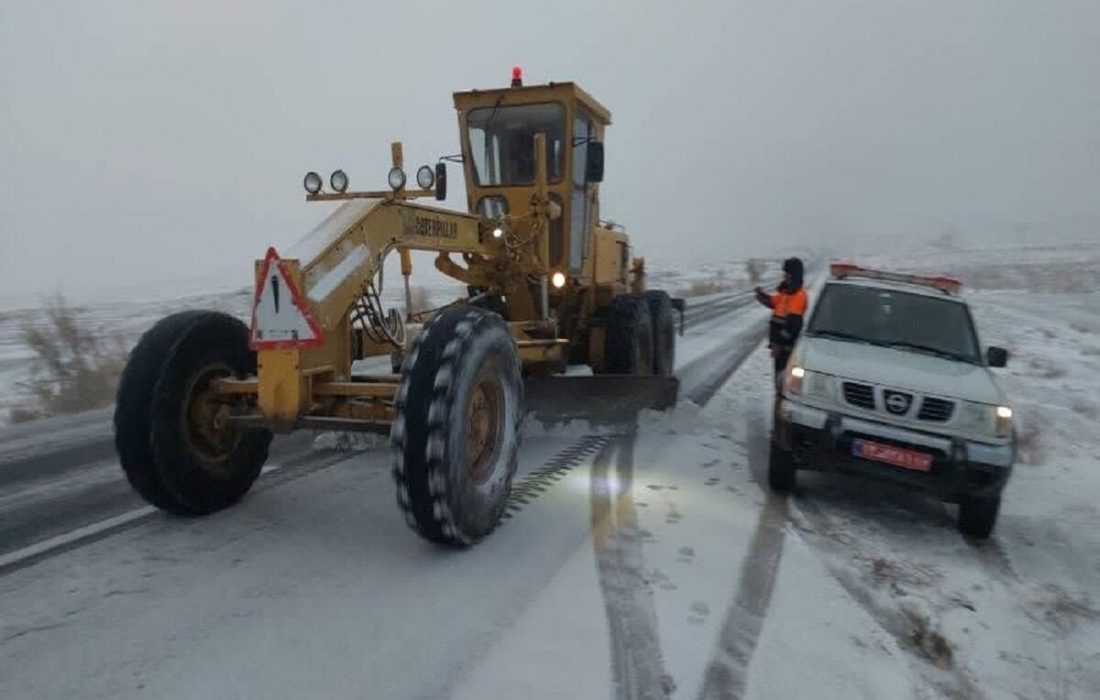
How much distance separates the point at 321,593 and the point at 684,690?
178cm

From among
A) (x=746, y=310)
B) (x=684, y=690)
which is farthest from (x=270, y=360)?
(x=746, y=310)

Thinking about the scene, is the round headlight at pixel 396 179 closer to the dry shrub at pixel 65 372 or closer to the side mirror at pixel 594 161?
the side mirror at pixel 594 161

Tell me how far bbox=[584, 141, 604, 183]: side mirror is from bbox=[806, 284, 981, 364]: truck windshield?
7.95ft

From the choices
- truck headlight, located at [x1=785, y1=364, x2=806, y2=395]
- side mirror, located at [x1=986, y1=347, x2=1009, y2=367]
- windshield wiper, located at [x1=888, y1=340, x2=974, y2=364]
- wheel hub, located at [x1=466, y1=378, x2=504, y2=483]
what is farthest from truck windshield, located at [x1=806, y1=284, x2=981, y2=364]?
wheel hub, located at [x1=466, y1=378, x2=504, y2=483]

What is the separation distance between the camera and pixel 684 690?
9.80ft

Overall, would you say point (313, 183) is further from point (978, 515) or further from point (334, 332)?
point (978, 515)

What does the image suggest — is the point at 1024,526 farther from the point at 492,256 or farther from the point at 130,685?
the point at 130,685

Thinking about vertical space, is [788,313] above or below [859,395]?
above

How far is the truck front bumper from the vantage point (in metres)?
5.15

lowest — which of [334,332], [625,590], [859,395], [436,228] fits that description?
[625,590]

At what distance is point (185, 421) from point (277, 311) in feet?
3.10

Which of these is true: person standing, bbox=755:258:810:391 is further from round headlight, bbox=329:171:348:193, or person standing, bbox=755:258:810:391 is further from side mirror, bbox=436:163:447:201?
round headlight, bbox=329:171:348:193

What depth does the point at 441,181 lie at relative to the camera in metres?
7.30

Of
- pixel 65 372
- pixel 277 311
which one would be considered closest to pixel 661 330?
pixel 277 311
